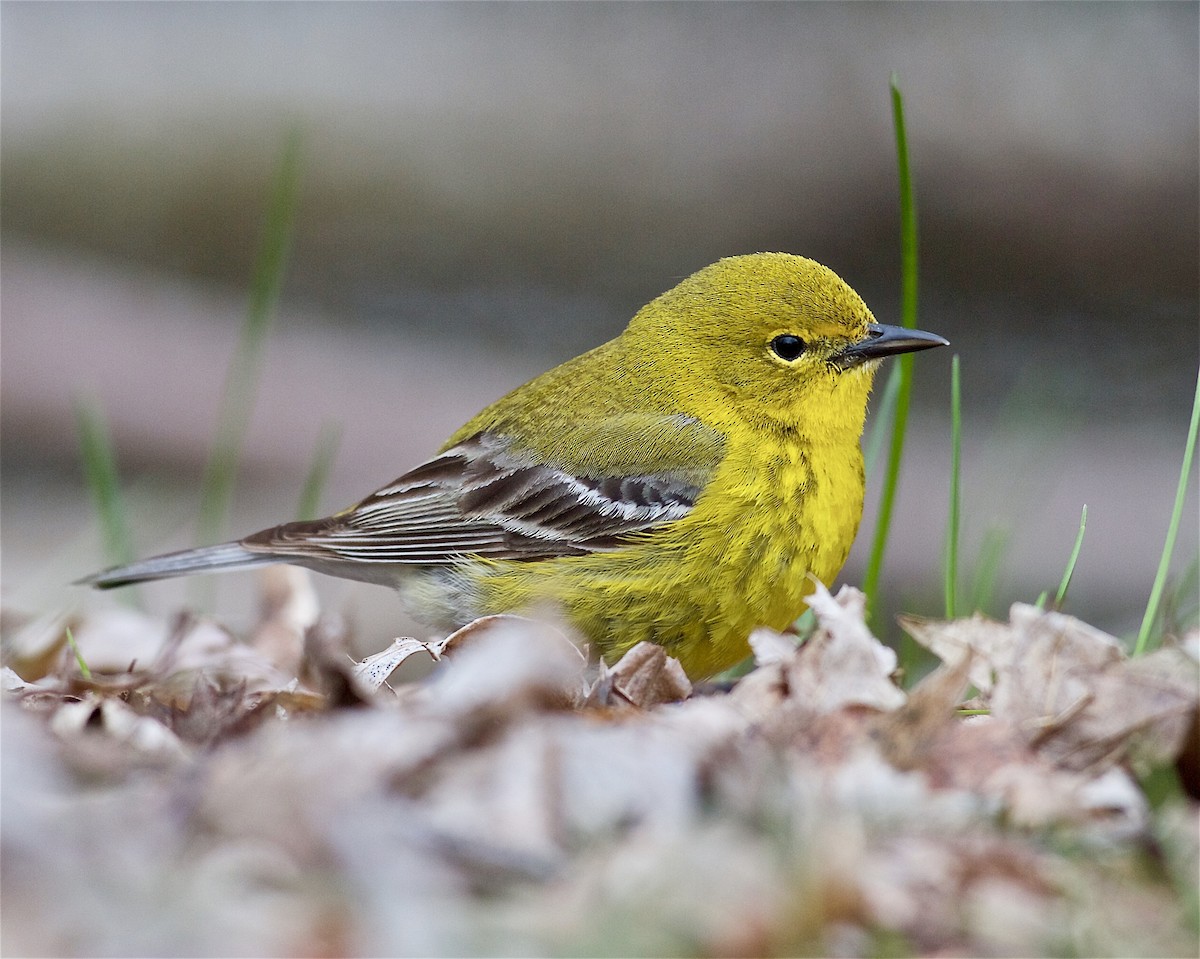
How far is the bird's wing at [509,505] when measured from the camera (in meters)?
3.80

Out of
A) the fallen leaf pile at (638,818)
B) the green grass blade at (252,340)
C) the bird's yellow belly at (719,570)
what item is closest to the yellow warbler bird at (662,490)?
the bird's yellow belly at (719,570)

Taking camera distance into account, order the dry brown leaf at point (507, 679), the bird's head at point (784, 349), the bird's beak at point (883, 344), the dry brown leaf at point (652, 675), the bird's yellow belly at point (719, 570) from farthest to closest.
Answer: the bird's head at point (784, 349) → the bird's beak at point (883, 344) → the bird's yellow belly at point (719, 570) → the dry brown leaf at point (652, 675) → the dry brown leaf at point (507, 679)

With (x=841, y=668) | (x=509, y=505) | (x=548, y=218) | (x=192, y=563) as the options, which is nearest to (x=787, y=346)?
(x=509, y=505)

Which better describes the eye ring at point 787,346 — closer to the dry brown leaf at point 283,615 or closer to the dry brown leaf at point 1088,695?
the dry brown leaf at point 1088,695

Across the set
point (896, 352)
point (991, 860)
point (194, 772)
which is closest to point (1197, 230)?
point (896, 352)

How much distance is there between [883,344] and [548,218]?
5068 millimetres

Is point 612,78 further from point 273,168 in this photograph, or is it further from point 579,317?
point 273,168

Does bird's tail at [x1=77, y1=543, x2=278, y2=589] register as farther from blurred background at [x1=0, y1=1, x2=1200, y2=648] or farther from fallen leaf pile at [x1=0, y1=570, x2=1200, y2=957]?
blurred background at [x1=0, y1=1, x2=1200, y2=648]

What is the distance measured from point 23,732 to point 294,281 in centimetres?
751

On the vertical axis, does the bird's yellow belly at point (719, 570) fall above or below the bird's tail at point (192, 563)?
above

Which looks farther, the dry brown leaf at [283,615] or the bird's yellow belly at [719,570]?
the dry brown leaf at [283,615]

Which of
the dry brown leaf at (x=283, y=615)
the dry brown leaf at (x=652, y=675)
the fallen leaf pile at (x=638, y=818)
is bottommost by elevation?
the dry brown leaf at (x=283, y=615)

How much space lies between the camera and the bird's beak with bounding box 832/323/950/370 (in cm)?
387

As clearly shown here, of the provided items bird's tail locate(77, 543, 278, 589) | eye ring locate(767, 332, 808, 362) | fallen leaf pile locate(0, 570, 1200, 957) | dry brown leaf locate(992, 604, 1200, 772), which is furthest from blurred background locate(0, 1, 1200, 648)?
fallen leaf pile locate(0, 570, 1200, 957)
